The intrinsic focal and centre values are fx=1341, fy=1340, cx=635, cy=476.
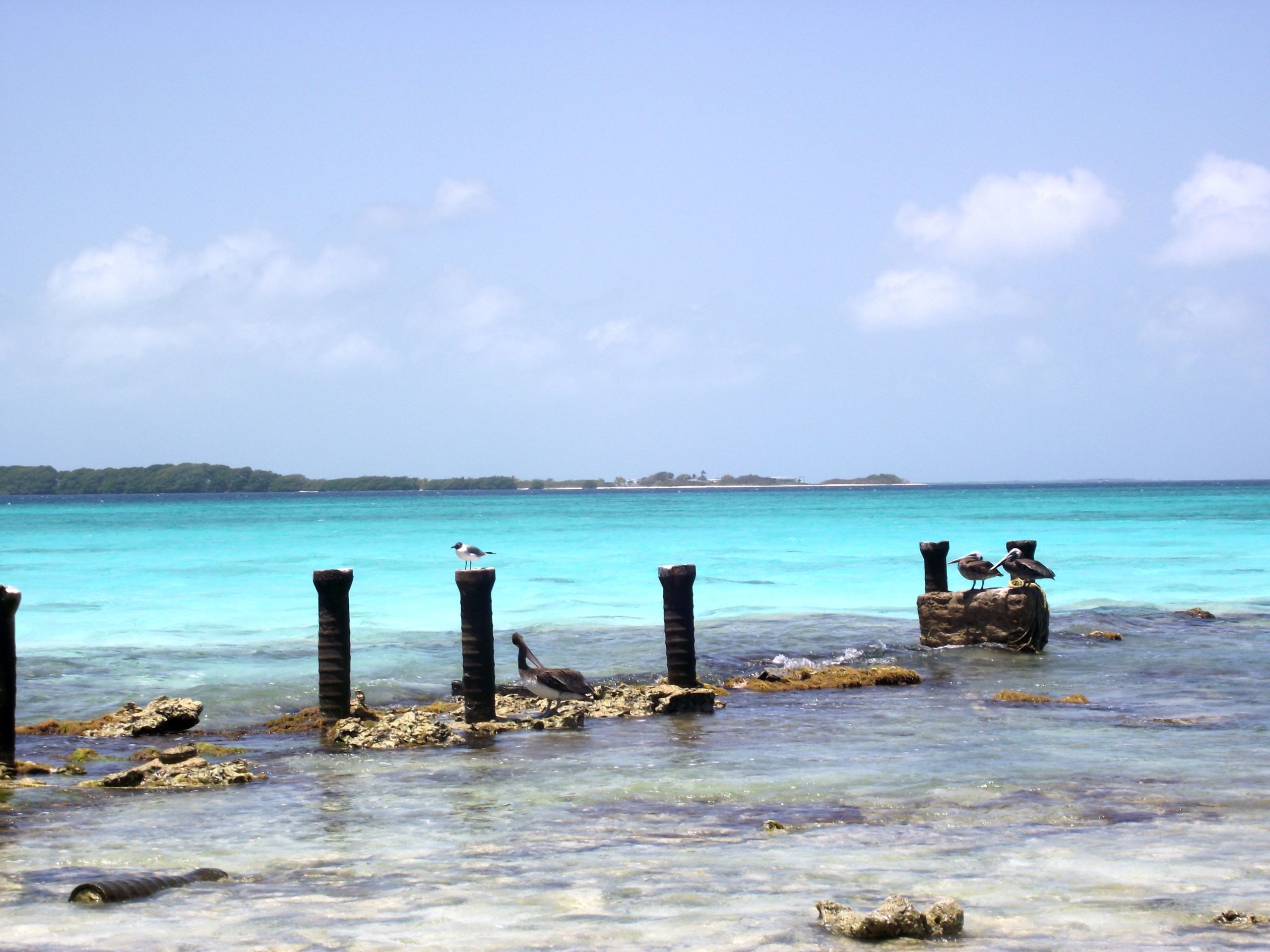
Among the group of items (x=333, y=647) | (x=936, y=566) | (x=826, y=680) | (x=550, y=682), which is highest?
(x=936, y=566)

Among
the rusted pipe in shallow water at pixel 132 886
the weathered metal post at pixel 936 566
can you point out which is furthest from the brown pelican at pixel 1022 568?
the rusted pipe in shallow water at pixel 132 886

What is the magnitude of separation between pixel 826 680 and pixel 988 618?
13.3 feet

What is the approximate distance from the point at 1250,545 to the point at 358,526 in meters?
48.3

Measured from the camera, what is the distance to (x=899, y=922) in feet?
20.3

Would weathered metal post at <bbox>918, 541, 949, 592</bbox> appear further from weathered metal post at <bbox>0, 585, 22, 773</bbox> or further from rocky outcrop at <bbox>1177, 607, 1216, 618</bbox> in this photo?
weathered metal post at <bbox>0, 585, 22, 773</bbox>

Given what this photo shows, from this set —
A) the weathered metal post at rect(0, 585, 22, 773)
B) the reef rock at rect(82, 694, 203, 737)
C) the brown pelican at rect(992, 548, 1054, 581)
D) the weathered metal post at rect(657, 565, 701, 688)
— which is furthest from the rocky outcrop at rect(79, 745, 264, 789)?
the brown pelican at rect(992, 548, 1054, 581)

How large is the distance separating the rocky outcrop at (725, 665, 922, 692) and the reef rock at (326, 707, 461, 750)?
4865 millimetres

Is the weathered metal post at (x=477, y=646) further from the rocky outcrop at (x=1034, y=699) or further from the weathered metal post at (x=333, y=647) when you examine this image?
the rocky outcrop at (x=1034, y=699)

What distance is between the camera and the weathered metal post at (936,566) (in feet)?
66.9

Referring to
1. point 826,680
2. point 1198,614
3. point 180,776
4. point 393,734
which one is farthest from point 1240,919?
point 1198,614

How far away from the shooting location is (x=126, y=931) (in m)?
6.41

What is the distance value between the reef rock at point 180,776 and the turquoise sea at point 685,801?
0.59ft

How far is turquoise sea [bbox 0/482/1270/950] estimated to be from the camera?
6.61 m

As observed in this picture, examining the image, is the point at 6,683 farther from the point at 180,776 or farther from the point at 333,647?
the point at 333,647
